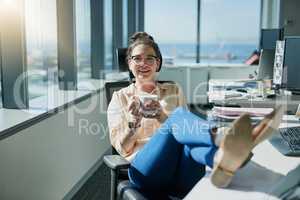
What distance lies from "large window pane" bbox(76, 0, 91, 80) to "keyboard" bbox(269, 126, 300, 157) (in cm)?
281

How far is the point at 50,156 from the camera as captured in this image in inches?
108

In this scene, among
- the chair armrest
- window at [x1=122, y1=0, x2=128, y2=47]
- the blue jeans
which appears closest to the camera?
the blue jeans

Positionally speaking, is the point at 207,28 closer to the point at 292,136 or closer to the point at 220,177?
the point at 292,136

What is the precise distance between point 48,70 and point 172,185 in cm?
211

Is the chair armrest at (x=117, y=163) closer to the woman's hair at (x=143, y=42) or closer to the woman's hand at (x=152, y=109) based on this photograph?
the woman's hand at (x=152, y=109)

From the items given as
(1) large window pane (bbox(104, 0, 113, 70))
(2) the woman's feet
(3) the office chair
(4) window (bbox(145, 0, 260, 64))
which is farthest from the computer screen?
(4) window (bbox(145, 0, 260, 64))

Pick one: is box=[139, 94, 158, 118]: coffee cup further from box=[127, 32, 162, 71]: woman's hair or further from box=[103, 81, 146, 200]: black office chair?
box=[127, 32, 162, 71]: woman's hair

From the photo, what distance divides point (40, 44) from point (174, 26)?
5076mm

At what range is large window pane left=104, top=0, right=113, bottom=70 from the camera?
545cm

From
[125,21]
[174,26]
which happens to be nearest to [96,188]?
[125,21]

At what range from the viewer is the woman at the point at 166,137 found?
113 centimetres

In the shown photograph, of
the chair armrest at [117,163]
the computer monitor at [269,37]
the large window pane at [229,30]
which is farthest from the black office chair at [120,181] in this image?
the large window pane at [229,30]

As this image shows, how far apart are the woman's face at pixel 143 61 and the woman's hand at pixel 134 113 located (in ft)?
0.95

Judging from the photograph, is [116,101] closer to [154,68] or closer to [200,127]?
[154,68]
